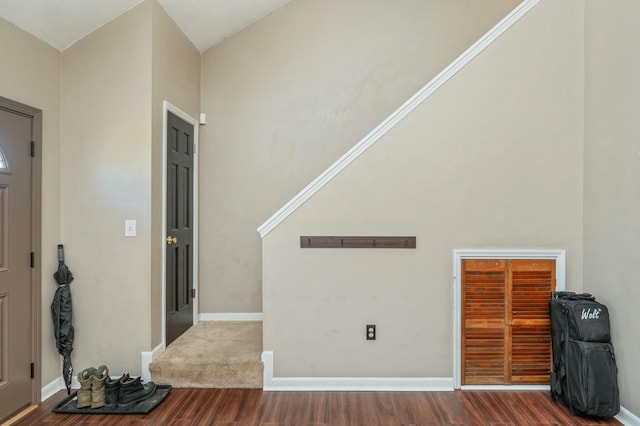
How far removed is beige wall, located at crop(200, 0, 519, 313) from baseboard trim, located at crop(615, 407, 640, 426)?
306cm

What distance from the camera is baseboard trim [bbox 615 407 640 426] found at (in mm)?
2482

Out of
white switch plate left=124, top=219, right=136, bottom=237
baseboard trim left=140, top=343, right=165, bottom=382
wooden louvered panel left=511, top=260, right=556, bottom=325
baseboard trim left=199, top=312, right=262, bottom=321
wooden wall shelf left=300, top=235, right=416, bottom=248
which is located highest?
white switch plate left=124, top=219, right=136, bottom=237

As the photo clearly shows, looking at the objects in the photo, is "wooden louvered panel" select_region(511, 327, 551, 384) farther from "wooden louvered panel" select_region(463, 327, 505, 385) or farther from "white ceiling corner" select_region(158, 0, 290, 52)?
"white ceiling corner" select_region(158, 0, 290, 52)

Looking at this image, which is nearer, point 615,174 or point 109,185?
point 615,174

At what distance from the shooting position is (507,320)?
299 centimetres

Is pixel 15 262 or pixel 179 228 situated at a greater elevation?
pixel 179 228

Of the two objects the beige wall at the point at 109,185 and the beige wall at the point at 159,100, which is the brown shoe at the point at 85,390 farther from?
the beige wall at the point at 159,100

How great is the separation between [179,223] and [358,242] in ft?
5.75

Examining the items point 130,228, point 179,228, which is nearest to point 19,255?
point 130,228

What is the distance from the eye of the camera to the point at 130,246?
308 cm

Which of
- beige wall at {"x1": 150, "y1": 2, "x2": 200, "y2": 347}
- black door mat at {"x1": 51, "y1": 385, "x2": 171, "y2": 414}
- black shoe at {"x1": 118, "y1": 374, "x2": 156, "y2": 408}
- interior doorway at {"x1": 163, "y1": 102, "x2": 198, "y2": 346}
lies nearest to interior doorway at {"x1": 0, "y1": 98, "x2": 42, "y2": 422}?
black door mat at {"x1": 51, "y1": 385, "x2": 171, "y2": 414}

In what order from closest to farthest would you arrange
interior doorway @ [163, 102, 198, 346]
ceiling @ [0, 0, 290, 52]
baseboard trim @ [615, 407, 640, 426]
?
baseboard trim @ [615, 407, 640, 426]
ceiling @ [0, 0, 290, 52]
interior doorway @ [163, 102, 198, 346]

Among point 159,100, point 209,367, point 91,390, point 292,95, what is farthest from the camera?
point 292,95

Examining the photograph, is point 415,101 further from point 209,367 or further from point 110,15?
point 209,367
